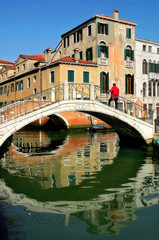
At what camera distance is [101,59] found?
80.1 feet

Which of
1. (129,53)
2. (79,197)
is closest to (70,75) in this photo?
(129,53)

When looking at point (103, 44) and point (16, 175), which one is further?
point (103, 44)

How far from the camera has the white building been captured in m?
26.9

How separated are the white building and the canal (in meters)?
15.3

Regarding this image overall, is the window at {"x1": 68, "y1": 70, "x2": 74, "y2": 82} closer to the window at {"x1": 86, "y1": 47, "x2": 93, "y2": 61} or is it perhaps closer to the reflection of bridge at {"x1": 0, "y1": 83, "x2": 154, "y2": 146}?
the window at {"x1": 86, "y1": 47, "x2": 93, "y2": 61}

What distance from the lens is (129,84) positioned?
2608 cm

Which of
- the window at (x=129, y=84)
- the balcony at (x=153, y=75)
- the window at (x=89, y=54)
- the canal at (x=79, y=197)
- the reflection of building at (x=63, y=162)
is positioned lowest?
the canal at (x=79, y=197)

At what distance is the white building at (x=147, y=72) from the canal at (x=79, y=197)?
1533cm

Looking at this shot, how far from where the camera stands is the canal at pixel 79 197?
Result: 17.4ft

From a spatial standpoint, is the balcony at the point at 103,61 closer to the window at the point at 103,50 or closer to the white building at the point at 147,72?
the window at the point at 103,50

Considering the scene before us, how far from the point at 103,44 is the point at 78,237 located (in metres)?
21.5

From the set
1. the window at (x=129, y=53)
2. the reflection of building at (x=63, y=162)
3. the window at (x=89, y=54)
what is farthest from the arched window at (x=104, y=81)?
the reflection of building at (x=63, y=162)

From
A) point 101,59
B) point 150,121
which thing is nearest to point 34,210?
point 150,121

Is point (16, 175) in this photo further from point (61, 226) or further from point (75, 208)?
point (61, 226)
